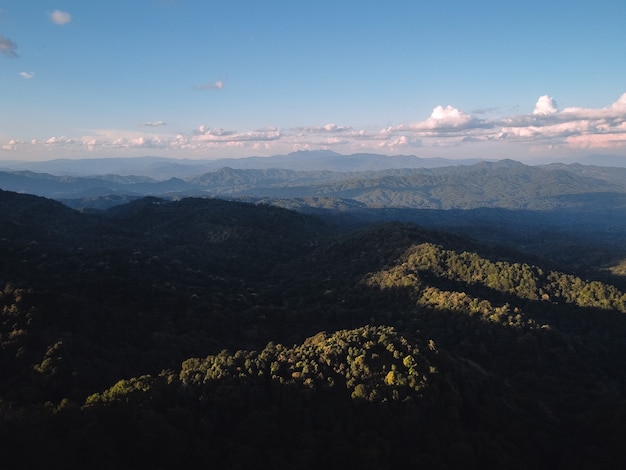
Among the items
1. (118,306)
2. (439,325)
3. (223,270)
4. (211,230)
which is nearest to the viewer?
(118,306)

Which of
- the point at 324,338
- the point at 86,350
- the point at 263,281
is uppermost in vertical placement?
the point at 86,350

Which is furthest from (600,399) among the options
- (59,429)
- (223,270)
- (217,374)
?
(223,270)

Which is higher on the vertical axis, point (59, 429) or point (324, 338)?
point (59, 429)

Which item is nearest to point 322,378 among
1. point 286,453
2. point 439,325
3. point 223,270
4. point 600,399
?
point 286,453

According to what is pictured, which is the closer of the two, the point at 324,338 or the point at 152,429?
the point at 152,429

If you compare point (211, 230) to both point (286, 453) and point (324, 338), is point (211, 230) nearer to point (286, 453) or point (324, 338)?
point (324, 338)

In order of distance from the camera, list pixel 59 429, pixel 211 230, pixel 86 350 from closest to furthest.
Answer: pixel 59 429 < pixel 86 350 < pixel 211 230
